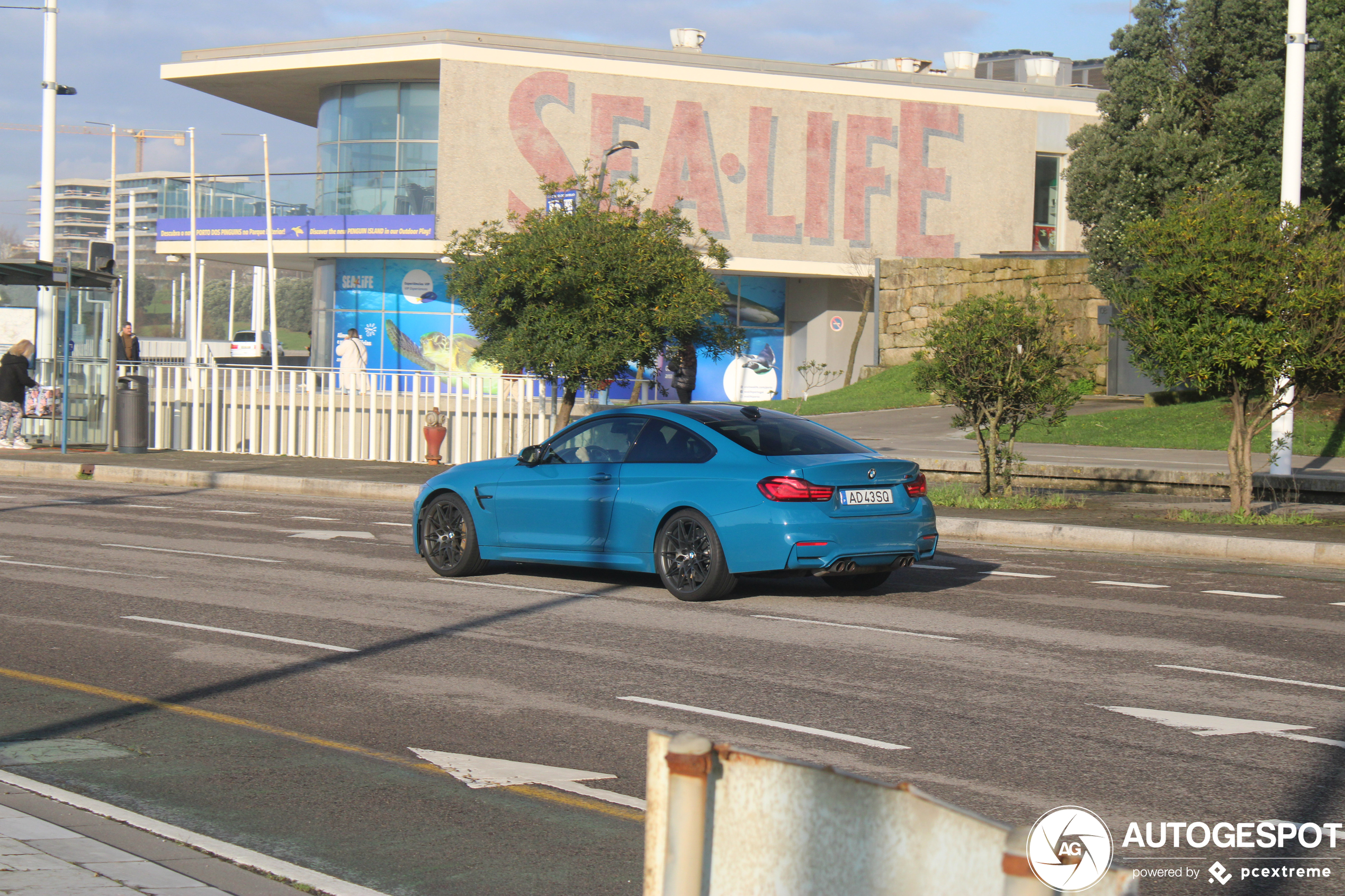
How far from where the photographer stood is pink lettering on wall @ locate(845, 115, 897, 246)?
46.7 meters

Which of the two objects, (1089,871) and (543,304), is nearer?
(1089,871)

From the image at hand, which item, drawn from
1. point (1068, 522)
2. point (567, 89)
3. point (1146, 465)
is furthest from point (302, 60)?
point (1068, 522)

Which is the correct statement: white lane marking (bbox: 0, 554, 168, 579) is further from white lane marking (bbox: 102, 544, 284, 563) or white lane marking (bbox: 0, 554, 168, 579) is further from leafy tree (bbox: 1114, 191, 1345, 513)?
leafy tree (bbox: 1114, 191, 1345, 513)

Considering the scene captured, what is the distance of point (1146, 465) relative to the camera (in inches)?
826

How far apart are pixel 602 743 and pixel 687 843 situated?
12.3 feet

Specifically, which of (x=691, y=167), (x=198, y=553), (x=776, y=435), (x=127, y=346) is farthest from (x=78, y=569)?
(x=691, y=167)

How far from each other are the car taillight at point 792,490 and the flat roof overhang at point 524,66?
3578 centimetres

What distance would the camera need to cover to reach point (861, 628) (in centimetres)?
925

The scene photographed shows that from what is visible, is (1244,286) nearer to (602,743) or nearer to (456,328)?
(602,743)

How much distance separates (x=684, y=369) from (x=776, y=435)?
49.5ft

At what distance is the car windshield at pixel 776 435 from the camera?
10367 millimetres

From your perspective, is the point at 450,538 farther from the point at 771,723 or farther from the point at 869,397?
the point at 869,397

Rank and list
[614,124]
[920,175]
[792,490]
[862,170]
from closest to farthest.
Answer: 1. [792,490]
2. [614,124]
3. [862,170]
4. [920,175]

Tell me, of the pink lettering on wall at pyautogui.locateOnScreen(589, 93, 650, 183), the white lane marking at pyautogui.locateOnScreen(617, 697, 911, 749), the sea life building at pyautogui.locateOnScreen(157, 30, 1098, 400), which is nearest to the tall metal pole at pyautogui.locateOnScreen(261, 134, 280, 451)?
the sea life building at pyautogui.locateOnScreen(157, 30, 1098, 400)
